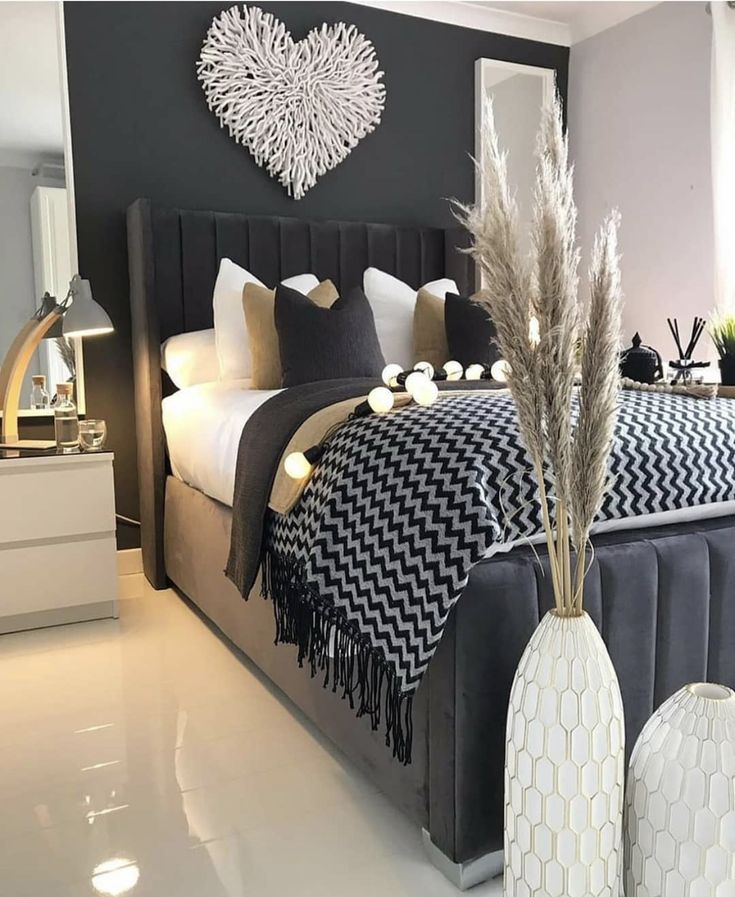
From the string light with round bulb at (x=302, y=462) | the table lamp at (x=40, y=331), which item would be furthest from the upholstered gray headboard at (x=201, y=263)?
the string light with round bulb at (x=302, y=462)

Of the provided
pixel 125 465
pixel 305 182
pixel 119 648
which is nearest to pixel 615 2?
pixel 305 182

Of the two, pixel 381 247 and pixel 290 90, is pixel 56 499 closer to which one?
pixel 381 247

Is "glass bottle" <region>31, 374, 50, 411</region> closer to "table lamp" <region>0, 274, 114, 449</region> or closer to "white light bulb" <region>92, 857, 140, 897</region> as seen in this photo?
"table lamp" <region>0, 274, 114, 449</region>

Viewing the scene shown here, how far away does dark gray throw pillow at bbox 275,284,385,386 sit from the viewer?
9.48 feet

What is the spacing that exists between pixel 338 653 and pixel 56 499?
151 cm

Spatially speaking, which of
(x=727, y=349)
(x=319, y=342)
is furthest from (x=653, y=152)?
(x=319, y=342)

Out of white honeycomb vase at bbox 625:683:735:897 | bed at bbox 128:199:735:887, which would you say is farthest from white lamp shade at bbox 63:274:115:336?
white honeycomb vase at bbox 625:683:735:897

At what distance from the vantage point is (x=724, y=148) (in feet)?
12.1

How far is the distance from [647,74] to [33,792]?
4016 millimetres

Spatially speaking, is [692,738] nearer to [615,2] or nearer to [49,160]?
[49,160]

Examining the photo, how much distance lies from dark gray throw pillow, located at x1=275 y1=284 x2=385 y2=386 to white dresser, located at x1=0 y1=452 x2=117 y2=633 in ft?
2.36

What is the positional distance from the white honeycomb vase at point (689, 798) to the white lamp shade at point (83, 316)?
242cm

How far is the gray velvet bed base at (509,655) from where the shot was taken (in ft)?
4.69

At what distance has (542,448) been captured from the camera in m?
1.15
